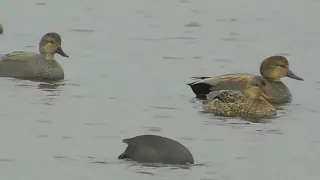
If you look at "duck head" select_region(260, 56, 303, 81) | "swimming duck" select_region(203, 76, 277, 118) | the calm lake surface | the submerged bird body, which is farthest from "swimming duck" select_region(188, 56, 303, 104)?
the submerged bird body

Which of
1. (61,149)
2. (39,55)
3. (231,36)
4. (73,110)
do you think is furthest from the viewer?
(231,36)

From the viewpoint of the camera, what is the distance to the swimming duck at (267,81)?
16.4 metres

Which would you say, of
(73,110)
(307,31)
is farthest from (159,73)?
(307,31)

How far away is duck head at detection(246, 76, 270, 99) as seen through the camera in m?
16.0

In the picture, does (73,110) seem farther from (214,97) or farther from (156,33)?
(156,33)

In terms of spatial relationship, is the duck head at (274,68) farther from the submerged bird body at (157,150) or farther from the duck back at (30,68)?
the submerged bird body at (157,150)

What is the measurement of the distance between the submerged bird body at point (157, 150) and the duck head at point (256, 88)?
11.7ft

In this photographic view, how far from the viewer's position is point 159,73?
59.8ft

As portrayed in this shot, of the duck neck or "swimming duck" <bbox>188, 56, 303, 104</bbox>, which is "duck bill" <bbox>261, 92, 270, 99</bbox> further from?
the duck neck

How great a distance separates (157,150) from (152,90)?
4.66 metres

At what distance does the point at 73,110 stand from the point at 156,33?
6.38m

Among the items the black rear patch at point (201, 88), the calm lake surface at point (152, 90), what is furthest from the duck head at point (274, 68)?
the black rear patch at point (201, 88)

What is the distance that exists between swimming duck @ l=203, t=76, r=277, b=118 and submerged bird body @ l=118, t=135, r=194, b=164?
3.13 meters

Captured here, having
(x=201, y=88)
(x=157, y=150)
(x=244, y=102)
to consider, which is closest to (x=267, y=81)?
(x=201, y=88)
